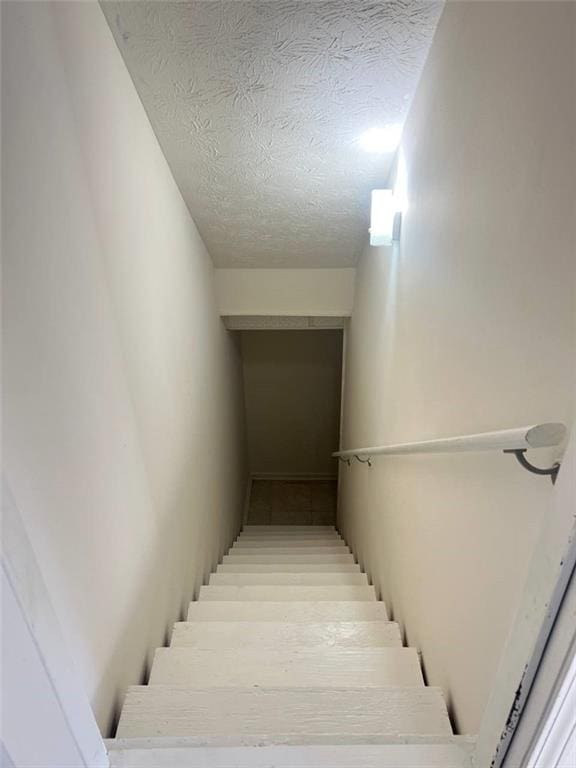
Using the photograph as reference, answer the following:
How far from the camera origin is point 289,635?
1.55 metres

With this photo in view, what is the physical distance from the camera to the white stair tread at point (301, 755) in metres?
0.91

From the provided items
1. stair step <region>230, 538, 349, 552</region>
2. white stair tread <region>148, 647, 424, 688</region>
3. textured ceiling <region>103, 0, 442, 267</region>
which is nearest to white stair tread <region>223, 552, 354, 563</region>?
stair step <region>230, 538, 349, 552</region>

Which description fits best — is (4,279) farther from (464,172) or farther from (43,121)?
(464,172)

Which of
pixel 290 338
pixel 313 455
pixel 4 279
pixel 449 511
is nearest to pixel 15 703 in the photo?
pixel 4 279

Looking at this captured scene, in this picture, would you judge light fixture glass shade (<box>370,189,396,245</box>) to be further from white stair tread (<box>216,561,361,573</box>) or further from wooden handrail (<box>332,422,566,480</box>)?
white stair tread (<box>216,561,361,573</box>)

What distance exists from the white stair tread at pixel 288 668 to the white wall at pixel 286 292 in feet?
8.57

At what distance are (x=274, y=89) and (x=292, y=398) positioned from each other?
4.18 m

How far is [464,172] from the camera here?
1080mm

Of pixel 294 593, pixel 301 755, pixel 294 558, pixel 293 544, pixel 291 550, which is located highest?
pixel 301 755

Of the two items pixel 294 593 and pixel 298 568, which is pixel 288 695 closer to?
pixel 294 593

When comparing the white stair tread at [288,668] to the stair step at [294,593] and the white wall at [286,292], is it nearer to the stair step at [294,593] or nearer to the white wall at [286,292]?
the stair step at [294,593]

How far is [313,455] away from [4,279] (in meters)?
5.38

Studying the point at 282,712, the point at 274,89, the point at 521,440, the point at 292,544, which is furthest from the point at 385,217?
the point at 292,544

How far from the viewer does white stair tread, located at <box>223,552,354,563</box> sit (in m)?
2.96
